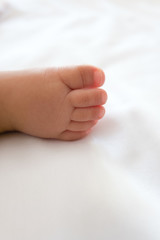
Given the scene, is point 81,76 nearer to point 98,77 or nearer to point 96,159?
point 98,77

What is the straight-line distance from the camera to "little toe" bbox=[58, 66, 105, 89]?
20.8 inches

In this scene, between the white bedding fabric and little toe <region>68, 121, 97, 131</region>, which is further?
little toe <region>68, 121, 97, 131</region>

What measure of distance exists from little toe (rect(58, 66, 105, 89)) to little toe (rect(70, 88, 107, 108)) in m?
0.01

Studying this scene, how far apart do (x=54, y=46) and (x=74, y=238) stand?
0.58m

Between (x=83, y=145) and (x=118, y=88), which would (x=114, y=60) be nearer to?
(x=118, y=88)

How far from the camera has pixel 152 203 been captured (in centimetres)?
42

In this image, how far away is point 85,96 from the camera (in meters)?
0.54

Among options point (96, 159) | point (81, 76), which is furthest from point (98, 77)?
point (96, 159)

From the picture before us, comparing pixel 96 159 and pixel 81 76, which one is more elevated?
pixel 81 76

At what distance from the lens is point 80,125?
0.56 m

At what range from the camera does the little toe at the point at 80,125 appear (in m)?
0.56

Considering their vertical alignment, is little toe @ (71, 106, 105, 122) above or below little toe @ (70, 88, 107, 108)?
below

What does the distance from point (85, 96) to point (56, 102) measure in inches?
2.3

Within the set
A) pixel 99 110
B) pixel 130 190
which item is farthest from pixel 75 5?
pixel 130 190
